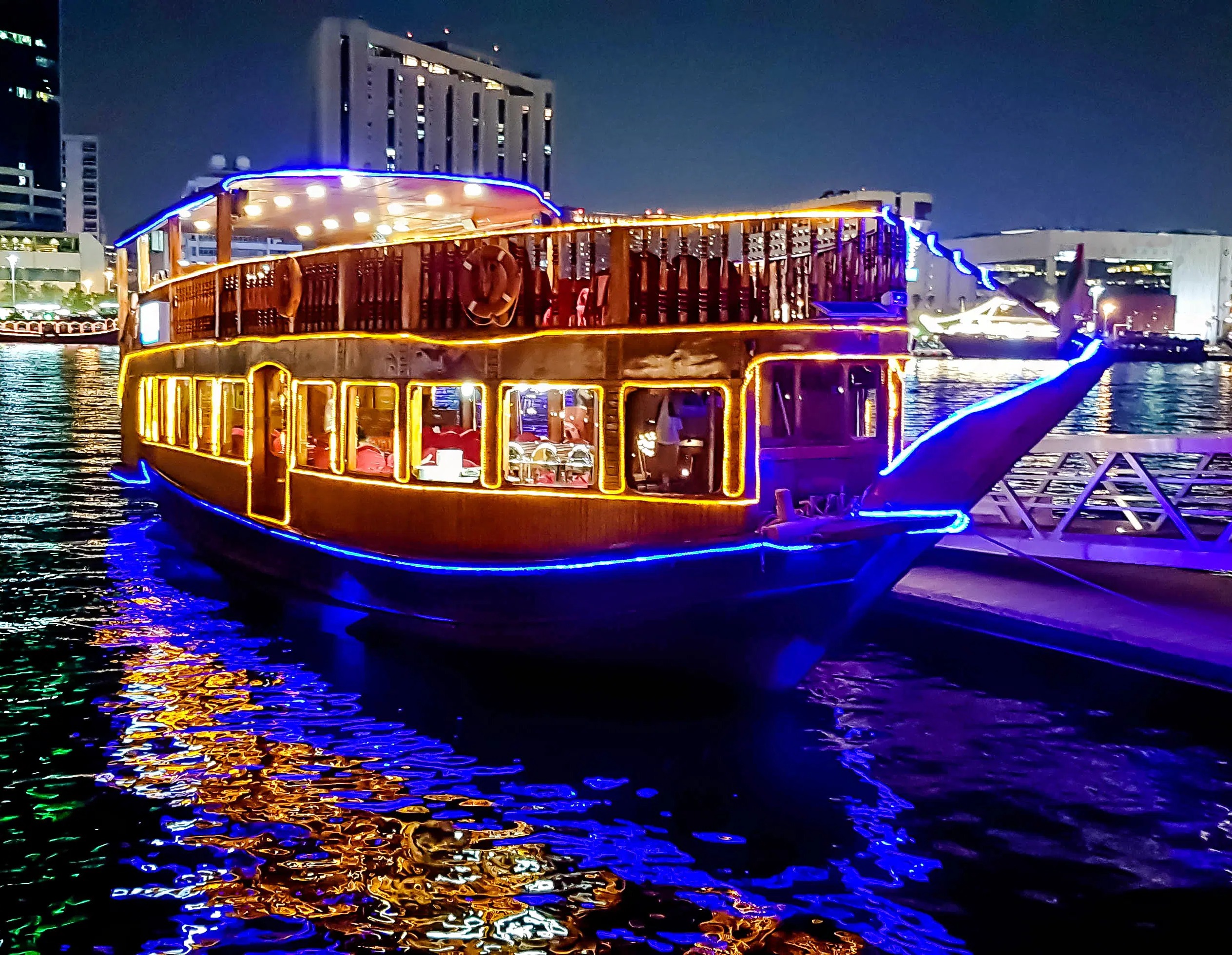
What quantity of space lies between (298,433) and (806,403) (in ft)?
20.8

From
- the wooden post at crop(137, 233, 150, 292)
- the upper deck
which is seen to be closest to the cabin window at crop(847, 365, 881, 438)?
the upper deck

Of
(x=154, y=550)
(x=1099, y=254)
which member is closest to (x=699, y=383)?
(x=154, y=550)

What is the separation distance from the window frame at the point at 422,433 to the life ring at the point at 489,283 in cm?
67

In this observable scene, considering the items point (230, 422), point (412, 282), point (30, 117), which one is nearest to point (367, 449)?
point (412, 282)

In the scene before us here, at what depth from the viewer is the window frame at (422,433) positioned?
1175cm

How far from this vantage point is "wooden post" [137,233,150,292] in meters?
20.7

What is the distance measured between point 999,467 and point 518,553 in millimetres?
4205

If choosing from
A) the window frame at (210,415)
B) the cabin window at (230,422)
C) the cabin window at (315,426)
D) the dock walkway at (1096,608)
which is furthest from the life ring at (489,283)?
the window frame at (210,415)

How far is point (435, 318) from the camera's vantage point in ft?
40.0

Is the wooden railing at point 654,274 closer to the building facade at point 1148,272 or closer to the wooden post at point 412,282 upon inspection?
the wooden post at point 412,282

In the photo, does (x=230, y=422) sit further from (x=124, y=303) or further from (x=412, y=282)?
(x=124, y=303)

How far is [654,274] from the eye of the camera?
34.3 feet

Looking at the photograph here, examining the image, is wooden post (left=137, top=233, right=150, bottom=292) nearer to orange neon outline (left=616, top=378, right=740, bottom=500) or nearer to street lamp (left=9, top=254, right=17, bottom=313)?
orange neon outline (left=616, top=378, right=740, bottom=500)

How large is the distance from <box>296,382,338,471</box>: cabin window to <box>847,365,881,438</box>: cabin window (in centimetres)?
561
